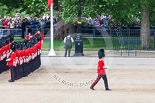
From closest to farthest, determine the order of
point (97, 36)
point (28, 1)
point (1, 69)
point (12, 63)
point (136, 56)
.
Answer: point (12, 63), point (1, 69), point (136, 56), point (28, 1), point (97, 36)

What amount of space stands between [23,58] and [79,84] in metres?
3.00

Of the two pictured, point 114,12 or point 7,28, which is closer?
point 114,12

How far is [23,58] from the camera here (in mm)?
21219

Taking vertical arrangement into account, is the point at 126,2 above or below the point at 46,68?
above

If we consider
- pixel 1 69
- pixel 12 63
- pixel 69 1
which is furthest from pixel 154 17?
pixel 12 63

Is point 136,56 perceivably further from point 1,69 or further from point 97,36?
point 97,36

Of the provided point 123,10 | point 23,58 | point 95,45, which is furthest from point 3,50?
point 95,45

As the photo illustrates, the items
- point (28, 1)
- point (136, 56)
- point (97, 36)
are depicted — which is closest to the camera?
point (136, 56)

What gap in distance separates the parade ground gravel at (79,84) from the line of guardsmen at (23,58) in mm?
295

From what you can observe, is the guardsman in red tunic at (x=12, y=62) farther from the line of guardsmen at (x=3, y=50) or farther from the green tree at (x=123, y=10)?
the green tree at (x=123, y=10)

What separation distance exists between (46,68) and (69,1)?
38.0 ft

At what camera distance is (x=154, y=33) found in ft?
106

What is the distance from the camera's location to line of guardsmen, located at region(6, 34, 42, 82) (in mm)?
20016

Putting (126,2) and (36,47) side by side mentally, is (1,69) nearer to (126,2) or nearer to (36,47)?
(36,47)
